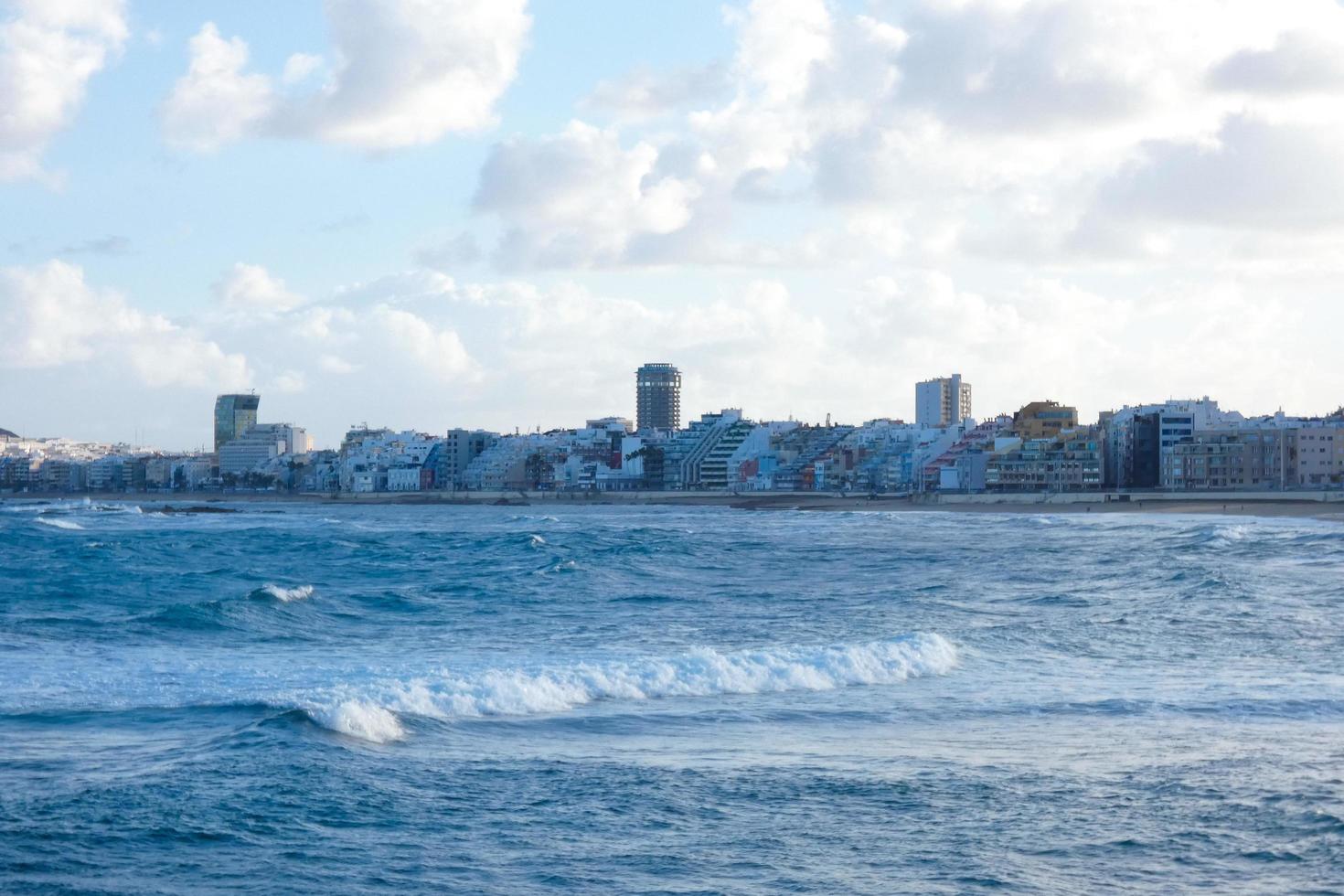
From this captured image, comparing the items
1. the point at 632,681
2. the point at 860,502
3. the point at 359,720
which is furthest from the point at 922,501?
the point at 359,720

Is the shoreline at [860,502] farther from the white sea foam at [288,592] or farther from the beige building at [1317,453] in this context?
the white sea foam at [288,592]

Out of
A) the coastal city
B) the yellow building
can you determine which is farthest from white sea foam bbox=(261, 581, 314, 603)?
the yellow building

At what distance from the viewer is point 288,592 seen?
83.6ft

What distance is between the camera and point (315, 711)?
41.8ft

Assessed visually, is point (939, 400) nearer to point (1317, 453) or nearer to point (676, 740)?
point (1317, 453)

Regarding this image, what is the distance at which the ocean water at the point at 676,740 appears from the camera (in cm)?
844

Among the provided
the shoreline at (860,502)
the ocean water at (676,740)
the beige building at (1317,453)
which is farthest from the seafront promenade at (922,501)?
the ocean water at (676,740)

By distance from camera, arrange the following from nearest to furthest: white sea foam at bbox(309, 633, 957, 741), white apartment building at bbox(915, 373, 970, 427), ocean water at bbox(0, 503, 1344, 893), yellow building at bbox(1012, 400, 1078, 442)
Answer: ocean water at bbox(0, 503, 1344, 893)
white sea foam at bbox(309, 633, 957, 741)
yellow building at bbox(1012, 400, 1078, 442)
white apartment building at bbox(915, 373, 970, 427)

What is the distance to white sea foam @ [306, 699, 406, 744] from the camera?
1235cm

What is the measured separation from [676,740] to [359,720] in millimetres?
2726

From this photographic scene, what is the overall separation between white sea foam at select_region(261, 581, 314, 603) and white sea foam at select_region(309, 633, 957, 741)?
378 inches

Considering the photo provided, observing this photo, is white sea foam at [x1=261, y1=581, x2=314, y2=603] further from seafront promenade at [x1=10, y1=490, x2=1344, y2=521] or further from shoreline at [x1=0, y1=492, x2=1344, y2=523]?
seafront promenade at [x1=10, y1=490, x2=1344, y2=521]

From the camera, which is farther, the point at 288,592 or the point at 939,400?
the point at 939,400

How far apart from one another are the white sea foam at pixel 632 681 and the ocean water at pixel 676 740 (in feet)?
0.20
